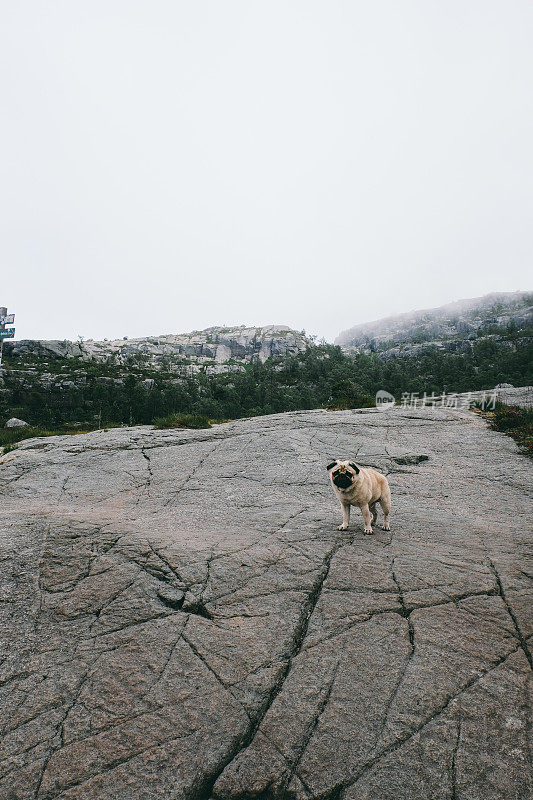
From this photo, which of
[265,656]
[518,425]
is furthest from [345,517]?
[518,425]

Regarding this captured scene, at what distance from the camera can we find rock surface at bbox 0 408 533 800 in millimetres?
2807

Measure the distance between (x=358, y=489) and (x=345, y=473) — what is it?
1.47 ft

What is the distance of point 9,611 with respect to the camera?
4.45 m

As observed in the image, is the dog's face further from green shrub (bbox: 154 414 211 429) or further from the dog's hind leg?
green shrub (bbox: 154 414 211 429)

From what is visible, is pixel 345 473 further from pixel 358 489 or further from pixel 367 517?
pixel 367 517

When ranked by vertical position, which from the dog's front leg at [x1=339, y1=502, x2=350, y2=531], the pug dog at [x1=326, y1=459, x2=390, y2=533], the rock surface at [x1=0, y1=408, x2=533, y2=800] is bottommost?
the rock surface at [x1=0, y1=408, x2=533, y2=800]

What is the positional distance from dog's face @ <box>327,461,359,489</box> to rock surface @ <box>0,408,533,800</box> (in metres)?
0.99

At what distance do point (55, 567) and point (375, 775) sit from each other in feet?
15.1

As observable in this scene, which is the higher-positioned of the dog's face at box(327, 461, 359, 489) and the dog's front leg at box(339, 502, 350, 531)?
the dog's face at box(327, 461, 359, 489)

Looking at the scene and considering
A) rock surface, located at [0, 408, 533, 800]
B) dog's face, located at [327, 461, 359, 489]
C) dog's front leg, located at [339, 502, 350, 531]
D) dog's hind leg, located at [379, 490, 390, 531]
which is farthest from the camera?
dog's hind leg, located at [379, 490, 390, 531]

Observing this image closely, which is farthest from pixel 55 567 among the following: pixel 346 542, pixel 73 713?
pixel 346 542

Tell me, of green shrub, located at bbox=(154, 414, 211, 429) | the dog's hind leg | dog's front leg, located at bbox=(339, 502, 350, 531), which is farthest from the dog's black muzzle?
green shrub, located at bbox=(154, 414, 211, 429)

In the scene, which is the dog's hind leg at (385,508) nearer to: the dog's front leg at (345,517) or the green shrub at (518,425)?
the dog's front leg at (345,517)

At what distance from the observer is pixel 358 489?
20.9 ft
